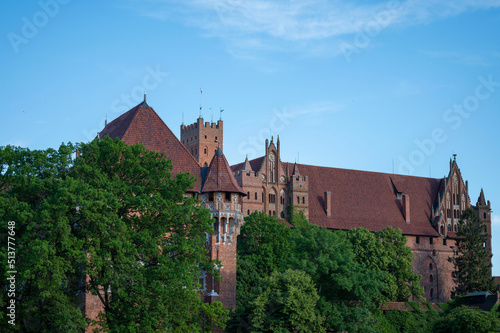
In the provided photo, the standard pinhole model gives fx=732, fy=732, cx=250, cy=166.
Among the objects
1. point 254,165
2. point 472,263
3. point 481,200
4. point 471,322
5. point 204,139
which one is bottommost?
point 471,322

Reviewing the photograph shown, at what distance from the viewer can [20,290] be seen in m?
33.2

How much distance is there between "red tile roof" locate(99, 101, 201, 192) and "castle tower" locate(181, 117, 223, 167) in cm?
4531

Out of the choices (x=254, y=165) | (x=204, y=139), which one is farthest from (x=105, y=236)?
(x=204, y=139)

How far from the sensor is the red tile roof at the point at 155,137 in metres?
46.1

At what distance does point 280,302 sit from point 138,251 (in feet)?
36.7

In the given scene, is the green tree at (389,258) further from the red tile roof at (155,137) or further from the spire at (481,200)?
the spire at (481,200)

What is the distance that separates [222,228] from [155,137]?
24.5ft

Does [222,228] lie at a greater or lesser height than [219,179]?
lesser

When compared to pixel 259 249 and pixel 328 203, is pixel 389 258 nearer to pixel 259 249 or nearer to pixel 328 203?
pixel 259 249

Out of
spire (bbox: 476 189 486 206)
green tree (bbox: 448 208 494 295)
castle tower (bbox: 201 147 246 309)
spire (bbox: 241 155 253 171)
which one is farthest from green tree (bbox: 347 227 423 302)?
spire (bbox: 476 189 486 206)

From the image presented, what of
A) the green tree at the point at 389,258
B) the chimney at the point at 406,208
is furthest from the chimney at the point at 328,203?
the green tree at the point at 389,258

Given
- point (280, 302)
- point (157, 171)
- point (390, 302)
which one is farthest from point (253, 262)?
point (157, 171)

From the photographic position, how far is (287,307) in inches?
1666

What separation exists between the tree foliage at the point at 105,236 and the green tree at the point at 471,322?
20.2 m
